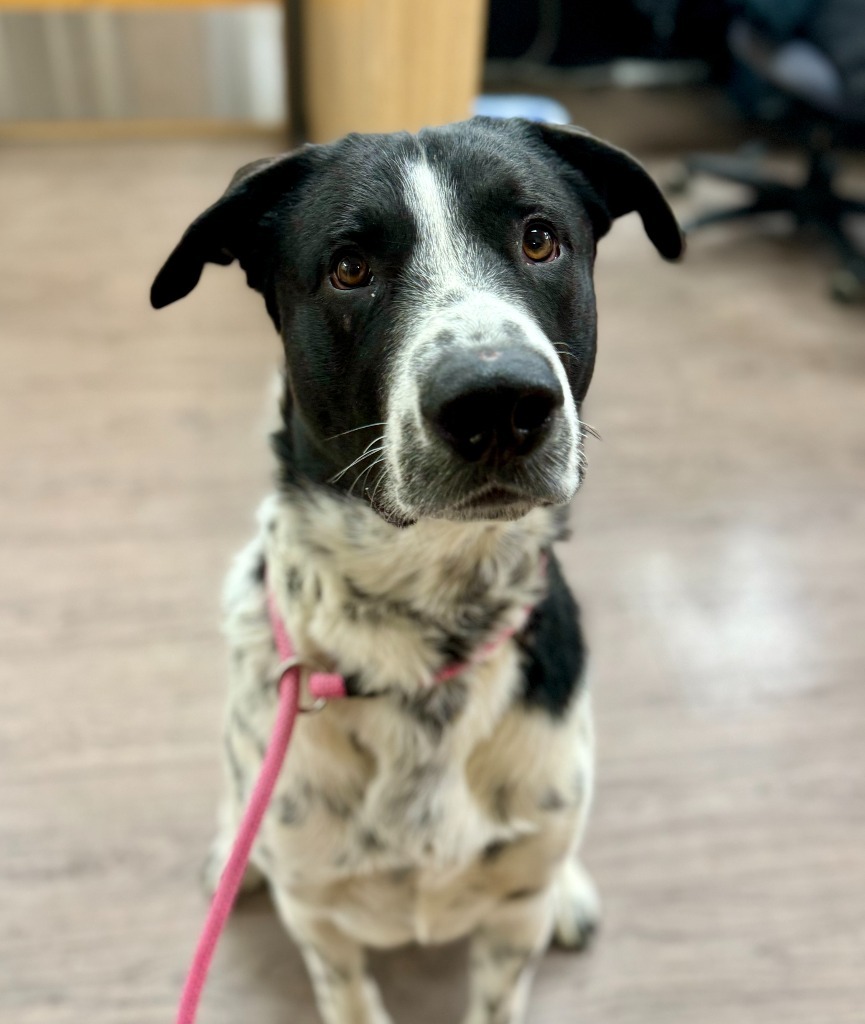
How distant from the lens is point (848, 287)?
122 inches

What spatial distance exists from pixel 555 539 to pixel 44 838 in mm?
1053

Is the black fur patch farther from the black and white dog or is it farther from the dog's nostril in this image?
the dog's nostril

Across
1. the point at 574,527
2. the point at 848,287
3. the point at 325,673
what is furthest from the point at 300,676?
the point at 848,287

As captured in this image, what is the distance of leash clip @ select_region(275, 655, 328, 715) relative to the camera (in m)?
1.08

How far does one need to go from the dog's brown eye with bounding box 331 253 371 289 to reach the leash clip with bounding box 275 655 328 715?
412mm

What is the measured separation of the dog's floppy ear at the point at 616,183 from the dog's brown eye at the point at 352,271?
0.28 meters

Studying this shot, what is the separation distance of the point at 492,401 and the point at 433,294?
165mm

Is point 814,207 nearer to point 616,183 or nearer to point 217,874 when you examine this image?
point 616,183

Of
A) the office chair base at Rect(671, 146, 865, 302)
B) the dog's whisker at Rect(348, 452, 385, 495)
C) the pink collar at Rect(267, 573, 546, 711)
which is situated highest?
the dog's whisker at Rect(348, 452, 385, 495)

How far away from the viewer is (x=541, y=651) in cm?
120

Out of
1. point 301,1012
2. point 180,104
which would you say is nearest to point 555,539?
point 301,1012

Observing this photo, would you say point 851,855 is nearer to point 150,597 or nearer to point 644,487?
point 644,487

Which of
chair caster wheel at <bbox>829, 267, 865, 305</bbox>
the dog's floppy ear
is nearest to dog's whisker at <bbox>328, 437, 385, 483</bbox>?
the dog's floppy ear

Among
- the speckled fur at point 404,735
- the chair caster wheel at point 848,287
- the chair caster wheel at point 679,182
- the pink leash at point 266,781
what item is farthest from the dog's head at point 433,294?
the chair caster wheel at point 679,182
